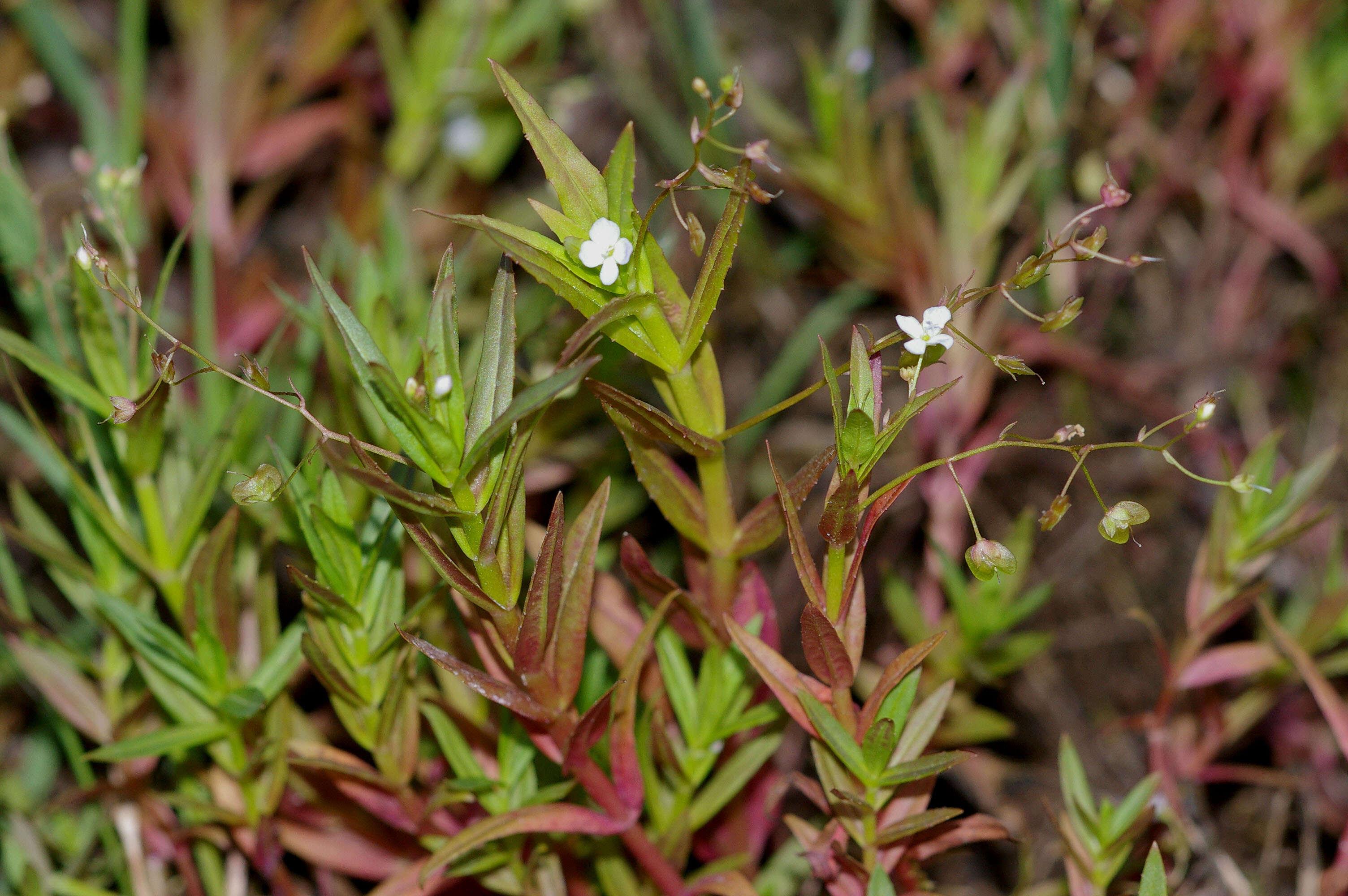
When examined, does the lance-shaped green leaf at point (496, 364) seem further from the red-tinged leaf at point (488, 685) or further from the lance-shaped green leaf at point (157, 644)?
the lance-shaped green leaf at point (157, 644)

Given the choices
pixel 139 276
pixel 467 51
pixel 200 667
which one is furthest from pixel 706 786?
pixel 467 51

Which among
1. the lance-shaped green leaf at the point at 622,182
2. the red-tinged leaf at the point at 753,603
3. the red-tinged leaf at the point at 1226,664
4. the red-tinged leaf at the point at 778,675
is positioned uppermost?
the lance-shaped green leaf at the point at 622,182

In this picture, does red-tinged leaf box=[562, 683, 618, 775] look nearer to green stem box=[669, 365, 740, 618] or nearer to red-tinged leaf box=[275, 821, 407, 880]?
green stem box=[669, 365, 740, 618]

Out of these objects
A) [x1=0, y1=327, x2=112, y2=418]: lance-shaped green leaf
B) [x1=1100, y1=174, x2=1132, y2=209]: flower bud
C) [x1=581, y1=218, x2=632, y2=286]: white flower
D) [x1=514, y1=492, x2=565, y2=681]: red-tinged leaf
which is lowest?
[x1=514, y1=492, x2=565, y2=681]: red-tinged leaf

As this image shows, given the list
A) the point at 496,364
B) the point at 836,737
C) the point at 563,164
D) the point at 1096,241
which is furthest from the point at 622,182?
the point at 836,737

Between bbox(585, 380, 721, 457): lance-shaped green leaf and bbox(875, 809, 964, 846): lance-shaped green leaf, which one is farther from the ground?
bbox(585, 380, 721, 457): lance-shaped green leaf

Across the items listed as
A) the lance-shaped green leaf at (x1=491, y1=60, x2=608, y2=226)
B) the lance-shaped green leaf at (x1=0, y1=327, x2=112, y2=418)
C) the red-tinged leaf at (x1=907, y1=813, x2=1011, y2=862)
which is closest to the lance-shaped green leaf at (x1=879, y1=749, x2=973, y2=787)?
the red-tinged leaf at (x1=907, y1=813, x2=1011, y2=862)

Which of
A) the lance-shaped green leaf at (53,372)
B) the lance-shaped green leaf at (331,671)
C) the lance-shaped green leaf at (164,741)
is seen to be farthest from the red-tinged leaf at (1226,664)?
the lance-shaped green leaf at (53,372)
